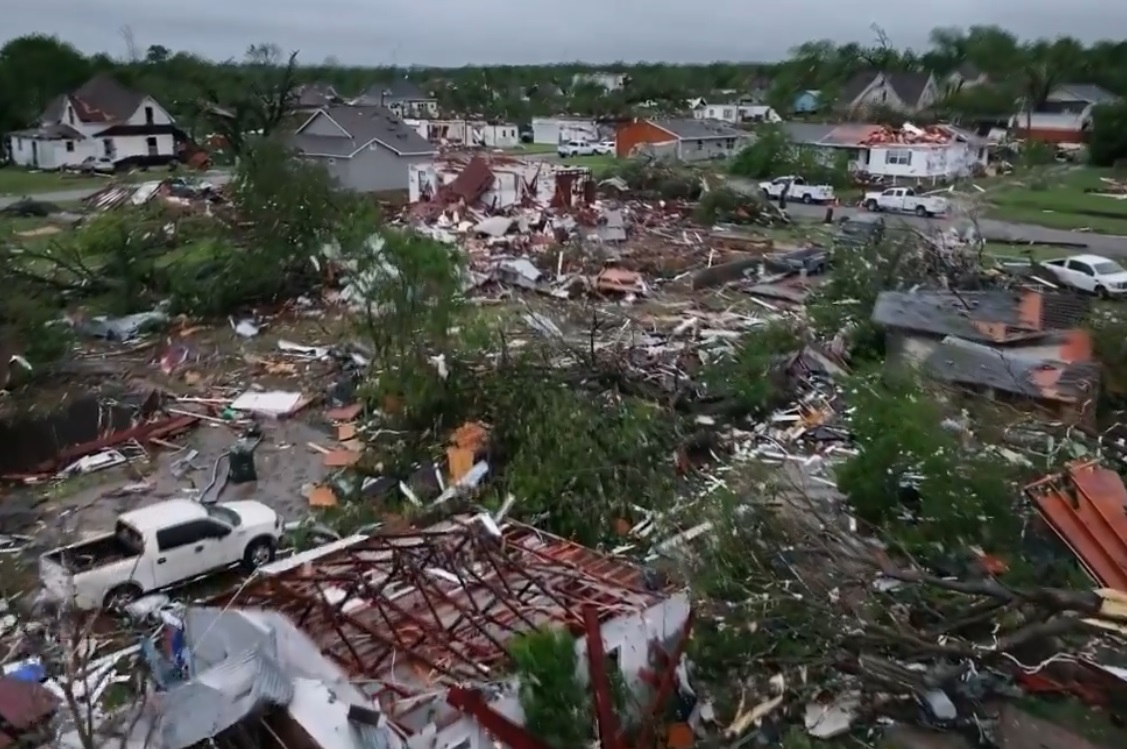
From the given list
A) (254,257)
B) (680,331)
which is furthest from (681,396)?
(254,257)

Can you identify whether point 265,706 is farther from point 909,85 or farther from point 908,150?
point 909,85

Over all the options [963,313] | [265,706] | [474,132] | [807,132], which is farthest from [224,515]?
[474,132]

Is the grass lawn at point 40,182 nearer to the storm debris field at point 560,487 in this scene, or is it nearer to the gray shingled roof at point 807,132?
the storm debris field at point 560,487

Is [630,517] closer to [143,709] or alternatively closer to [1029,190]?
[143,709]

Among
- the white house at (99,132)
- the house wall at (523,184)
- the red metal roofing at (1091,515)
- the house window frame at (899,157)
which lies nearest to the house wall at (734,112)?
the house window frame at (899,157)

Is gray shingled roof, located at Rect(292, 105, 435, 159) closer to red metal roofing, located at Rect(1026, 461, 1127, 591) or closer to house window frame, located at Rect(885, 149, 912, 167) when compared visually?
house window frame, located at Rect(885, 149, 912, 167)

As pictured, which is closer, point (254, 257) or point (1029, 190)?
point (254, 257)
